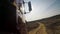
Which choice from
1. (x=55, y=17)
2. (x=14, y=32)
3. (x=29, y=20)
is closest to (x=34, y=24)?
(x=29, y=20)

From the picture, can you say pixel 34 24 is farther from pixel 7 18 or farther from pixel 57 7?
pixel 7 18

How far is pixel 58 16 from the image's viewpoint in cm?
77

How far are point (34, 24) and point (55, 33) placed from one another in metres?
0.17

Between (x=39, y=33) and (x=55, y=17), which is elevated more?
(x=55, y=17)

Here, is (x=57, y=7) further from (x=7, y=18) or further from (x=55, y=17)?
(x=7, y=18)

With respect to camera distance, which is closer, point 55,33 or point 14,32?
point 14,32

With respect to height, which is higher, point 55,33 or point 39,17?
point 39,17

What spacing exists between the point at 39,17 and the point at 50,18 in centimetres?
8

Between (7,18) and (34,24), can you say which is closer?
(7,18)

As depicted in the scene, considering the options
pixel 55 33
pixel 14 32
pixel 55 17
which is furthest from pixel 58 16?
pixel 14 32

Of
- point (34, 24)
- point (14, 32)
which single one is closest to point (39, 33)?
point (34, 24)

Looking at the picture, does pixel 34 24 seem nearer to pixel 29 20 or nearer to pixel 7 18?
pixel 29 20

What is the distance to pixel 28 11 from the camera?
0.78m

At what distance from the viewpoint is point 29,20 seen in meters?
0.80
